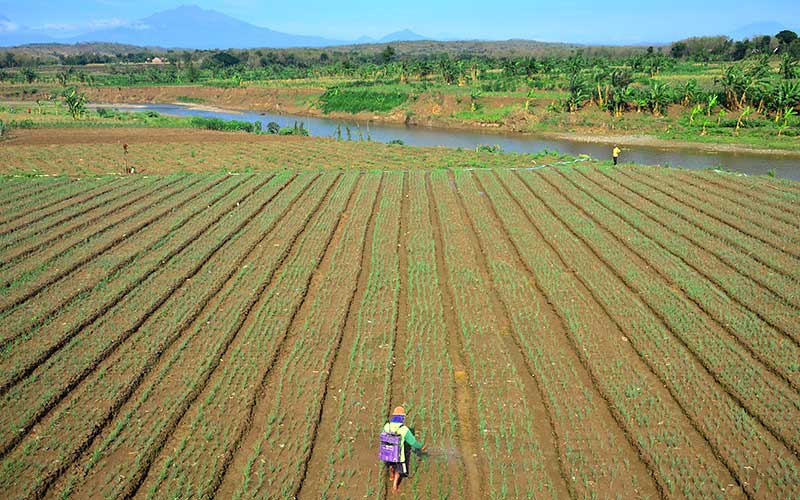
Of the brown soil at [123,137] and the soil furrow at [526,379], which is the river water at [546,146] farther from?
the soil furrow at [526,379]

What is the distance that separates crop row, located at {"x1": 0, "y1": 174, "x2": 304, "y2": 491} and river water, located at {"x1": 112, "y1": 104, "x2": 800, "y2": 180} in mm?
28057

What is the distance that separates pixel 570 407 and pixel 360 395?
3670mm

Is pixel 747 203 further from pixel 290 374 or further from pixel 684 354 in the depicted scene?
pixel 290 374

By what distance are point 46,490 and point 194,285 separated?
733 centimetres

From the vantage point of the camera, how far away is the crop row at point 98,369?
9.03 m

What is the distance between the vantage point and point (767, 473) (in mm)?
8641

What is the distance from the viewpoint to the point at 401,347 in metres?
12.2

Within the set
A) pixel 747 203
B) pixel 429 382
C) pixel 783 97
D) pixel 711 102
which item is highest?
pixel 783 97

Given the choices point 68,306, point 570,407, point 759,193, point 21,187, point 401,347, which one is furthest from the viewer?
point 21,187

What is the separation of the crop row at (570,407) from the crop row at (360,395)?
2.77 m

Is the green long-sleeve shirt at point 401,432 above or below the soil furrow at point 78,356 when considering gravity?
above

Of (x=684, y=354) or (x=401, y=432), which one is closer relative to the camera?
(x=401, y=432)

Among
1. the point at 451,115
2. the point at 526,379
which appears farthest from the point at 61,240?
the point at 451,115

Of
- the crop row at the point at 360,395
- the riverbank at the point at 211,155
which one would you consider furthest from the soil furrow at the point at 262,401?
the riverbank at the point at 211,155
